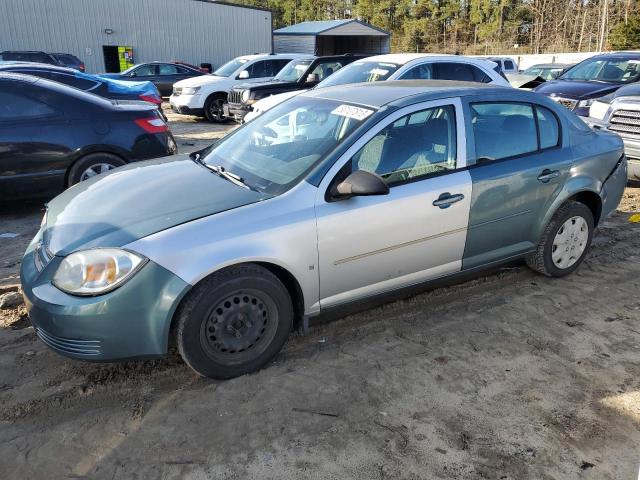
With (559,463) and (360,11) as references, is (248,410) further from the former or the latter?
(360,11)

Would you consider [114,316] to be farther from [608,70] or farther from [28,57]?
[28,57]

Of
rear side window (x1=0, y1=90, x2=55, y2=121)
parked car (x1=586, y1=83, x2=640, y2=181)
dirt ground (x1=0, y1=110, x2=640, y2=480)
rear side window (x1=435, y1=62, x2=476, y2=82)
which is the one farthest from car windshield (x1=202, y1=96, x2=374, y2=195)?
rear side window (x1=435, y1=62, x2=476, y2=82)

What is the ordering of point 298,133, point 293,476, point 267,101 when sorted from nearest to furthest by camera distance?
point 293,476 < point 298,133 < point 267,101

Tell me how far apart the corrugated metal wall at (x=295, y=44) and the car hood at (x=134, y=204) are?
35477mm

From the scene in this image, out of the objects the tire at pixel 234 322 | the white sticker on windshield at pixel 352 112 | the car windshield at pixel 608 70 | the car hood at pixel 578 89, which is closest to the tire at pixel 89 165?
the white sticker on windshield at pixel 352 112

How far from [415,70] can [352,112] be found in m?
5.73

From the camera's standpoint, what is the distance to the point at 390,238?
348 cm

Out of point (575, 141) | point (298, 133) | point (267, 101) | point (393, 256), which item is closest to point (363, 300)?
point (393, 256)

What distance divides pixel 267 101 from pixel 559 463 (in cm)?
836

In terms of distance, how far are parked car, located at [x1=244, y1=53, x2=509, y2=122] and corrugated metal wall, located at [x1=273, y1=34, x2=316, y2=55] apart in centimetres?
2920

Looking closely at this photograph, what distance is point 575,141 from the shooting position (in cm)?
444

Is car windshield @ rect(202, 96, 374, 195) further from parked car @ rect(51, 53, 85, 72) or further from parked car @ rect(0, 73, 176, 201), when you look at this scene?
parked car @ rect(51, 53, 85, 72)

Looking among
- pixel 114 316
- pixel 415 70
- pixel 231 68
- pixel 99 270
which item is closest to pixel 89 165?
pixel 99 270

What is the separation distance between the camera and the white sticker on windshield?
3561 mm
